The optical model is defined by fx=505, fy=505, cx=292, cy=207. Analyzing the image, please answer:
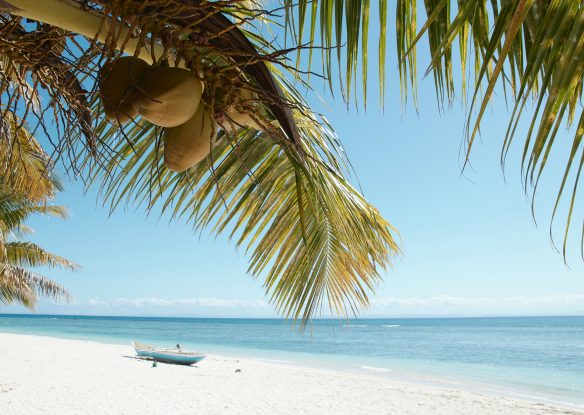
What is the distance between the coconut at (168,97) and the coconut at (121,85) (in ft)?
0.07

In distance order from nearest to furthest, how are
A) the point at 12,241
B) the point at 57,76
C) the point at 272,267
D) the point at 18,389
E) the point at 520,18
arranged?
the point at 520,18 → the point at 57,76 → the point at 272,267 → the point at 18,389 → the point at 12,241

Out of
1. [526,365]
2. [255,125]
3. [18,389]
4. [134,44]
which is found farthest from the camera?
[526,365]

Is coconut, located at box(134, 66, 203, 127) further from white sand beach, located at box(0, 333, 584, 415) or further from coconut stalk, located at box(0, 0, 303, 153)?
white sand beach, located at box(0, 333, 584, 415)

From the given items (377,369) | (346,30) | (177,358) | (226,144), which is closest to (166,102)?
(346,30)

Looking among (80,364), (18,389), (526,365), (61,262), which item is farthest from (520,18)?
(526,365)

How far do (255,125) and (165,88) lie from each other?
24 centimetres

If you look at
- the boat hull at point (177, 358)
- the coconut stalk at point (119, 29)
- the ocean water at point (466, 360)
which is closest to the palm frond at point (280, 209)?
the coconut stalk at point (119, 29)

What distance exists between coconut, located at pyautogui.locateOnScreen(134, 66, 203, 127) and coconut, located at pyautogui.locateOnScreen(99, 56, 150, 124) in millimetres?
20

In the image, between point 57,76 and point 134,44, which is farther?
point 57,76

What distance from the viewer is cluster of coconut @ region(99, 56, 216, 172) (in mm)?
666

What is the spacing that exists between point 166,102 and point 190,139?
90 millimetres

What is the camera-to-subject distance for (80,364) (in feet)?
57.6

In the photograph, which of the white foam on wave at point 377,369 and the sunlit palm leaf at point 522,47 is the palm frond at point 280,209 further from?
the white foam on wave at point 377,369

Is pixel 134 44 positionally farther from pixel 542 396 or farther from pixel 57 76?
pixel 542 396
